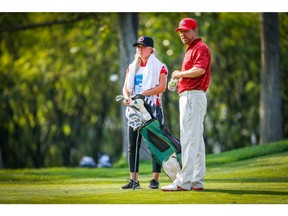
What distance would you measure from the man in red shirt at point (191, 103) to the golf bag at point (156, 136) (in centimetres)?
20

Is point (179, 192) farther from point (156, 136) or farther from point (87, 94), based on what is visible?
point (87, 94)

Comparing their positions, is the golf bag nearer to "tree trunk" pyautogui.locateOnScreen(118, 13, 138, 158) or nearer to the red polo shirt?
the red polo shirt

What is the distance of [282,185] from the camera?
8.25 m

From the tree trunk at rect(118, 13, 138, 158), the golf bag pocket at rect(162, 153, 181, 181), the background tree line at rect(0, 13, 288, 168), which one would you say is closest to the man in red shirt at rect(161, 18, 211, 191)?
the golf bag pocket at rect(162, 153, 181, 181)

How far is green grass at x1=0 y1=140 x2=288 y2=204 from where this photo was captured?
24.1 feet

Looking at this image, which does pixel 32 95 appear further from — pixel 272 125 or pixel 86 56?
pixel 272 125

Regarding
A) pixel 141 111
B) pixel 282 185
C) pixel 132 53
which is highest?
pixel 132 53

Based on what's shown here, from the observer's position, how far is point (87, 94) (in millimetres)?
18609

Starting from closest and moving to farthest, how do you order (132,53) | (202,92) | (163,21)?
(202,92) < (132,53) < (163,21)

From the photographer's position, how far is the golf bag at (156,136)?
7.83 m

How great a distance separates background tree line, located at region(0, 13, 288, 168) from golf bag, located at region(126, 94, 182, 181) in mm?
9680

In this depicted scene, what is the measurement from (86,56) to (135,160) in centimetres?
1066

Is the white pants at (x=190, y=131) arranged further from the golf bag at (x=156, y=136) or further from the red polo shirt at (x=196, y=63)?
the golf bag at (x=156, y=136)
